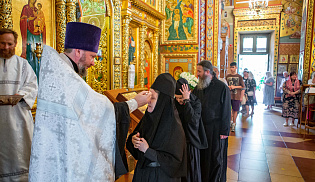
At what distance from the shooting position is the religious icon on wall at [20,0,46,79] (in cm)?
379

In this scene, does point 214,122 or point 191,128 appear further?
point 214,122

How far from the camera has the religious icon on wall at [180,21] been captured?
962 cm

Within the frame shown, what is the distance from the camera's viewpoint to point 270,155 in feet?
16.1

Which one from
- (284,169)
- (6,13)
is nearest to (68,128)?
(6,13)

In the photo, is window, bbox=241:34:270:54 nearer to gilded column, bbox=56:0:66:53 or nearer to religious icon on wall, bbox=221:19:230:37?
religious icon on wall, bbox=221:19:230:37

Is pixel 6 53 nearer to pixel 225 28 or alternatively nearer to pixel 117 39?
pixel 117 39

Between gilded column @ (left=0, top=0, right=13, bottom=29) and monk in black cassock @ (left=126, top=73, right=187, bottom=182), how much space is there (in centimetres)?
263

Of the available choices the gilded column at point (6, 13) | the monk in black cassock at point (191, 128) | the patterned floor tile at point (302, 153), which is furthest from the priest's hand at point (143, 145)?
the patterned floor tile at point (302, 153)

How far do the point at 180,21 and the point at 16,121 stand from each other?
830 centimetres

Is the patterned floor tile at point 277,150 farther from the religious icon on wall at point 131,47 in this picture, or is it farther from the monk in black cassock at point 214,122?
the religious icon on wall at point 131,47

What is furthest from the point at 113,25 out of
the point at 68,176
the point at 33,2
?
the point at 68,176

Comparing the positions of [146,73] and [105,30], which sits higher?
[105,30]

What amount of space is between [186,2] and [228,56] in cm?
758

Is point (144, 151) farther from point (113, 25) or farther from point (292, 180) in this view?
point (113, 25)
